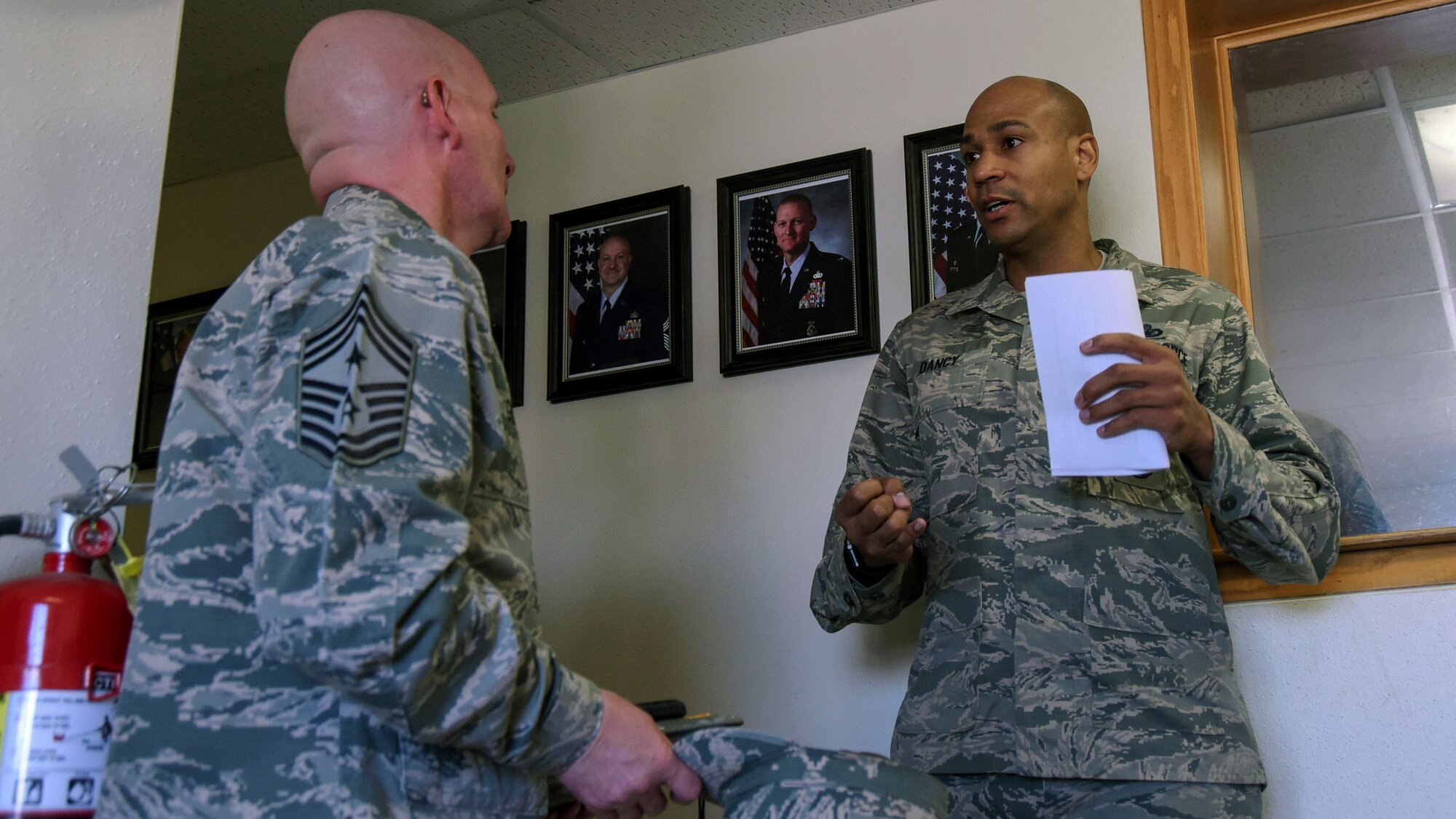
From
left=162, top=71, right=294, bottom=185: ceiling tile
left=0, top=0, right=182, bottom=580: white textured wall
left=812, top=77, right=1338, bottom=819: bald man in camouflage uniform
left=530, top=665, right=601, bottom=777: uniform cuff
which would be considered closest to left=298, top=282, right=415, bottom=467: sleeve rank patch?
left=530, top=665, right=601, bottom=777: uniform cuff

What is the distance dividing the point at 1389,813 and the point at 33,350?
2.08 metres

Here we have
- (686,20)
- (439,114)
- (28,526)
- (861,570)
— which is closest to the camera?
(28,526)

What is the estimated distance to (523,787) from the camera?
1.15 meters

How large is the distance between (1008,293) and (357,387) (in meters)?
1.35

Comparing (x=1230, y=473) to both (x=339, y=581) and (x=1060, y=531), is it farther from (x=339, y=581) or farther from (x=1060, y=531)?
(x=339, y=581)

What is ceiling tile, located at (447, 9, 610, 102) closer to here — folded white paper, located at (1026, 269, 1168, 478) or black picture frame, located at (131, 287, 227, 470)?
black picture frame, located at (131, 287, 227, 470)

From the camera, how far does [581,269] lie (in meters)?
2.97

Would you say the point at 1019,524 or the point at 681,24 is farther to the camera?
the point at 681,24

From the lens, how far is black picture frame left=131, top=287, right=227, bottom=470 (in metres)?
3.37

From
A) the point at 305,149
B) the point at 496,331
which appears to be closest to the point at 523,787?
the point at 305,149

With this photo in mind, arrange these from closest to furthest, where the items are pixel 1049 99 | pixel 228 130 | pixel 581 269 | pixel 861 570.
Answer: pixel 861 570, pixel 1049 99, pixel 581 269, pixel 228 130

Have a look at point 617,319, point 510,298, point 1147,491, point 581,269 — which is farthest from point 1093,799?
point 510,298

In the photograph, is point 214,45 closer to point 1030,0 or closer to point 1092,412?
point 1030,0

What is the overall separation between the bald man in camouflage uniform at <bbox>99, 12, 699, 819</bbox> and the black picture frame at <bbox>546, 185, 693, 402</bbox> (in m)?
1.58
